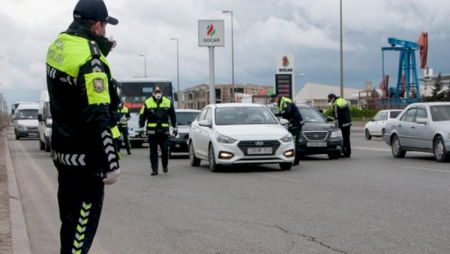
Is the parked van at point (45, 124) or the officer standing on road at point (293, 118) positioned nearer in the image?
the officer standing on road at point (293, 118)

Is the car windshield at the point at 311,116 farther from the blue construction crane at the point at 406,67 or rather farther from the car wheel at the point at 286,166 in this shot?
the blue construction crane at the point at 406,67

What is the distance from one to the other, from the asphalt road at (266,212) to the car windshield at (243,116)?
145 centimetres

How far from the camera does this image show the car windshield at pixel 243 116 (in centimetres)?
1834

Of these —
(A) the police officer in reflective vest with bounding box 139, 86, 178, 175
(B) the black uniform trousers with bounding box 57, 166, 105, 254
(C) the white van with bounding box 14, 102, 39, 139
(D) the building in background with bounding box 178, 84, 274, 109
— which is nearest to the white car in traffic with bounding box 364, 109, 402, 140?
(C) the white van with bounding box 14, 102, 39, 139

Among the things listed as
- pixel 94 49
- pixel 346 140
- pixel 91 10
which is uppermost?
pixel 91 10

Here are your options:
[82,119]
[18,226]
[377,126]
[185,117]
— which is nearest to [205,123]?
[185,117]

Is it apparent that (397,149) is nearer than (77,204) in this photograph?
No

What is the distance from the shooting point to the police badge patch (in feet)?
15.0

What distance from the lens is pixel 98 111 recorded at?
14.9 ft

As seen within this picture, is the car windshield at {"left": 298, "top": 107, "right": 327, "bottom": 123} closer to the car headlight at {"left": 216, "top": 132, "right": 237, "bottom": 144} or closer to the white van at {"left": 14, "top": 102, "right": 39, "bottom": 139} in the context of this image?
the car headlight at {"left": 216, "top": 132, "right": 237, "bottom": 144}

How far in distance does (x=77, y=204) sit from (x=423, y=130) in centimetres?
1650

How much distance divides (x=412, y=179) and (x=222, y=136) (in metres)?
4.48

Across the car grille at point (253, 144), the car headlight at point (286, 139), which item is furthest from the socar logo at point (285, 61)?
the car grille at point (253, 144)

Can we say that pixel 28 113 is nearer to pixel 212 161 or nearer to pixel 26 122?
pixel 26 122
